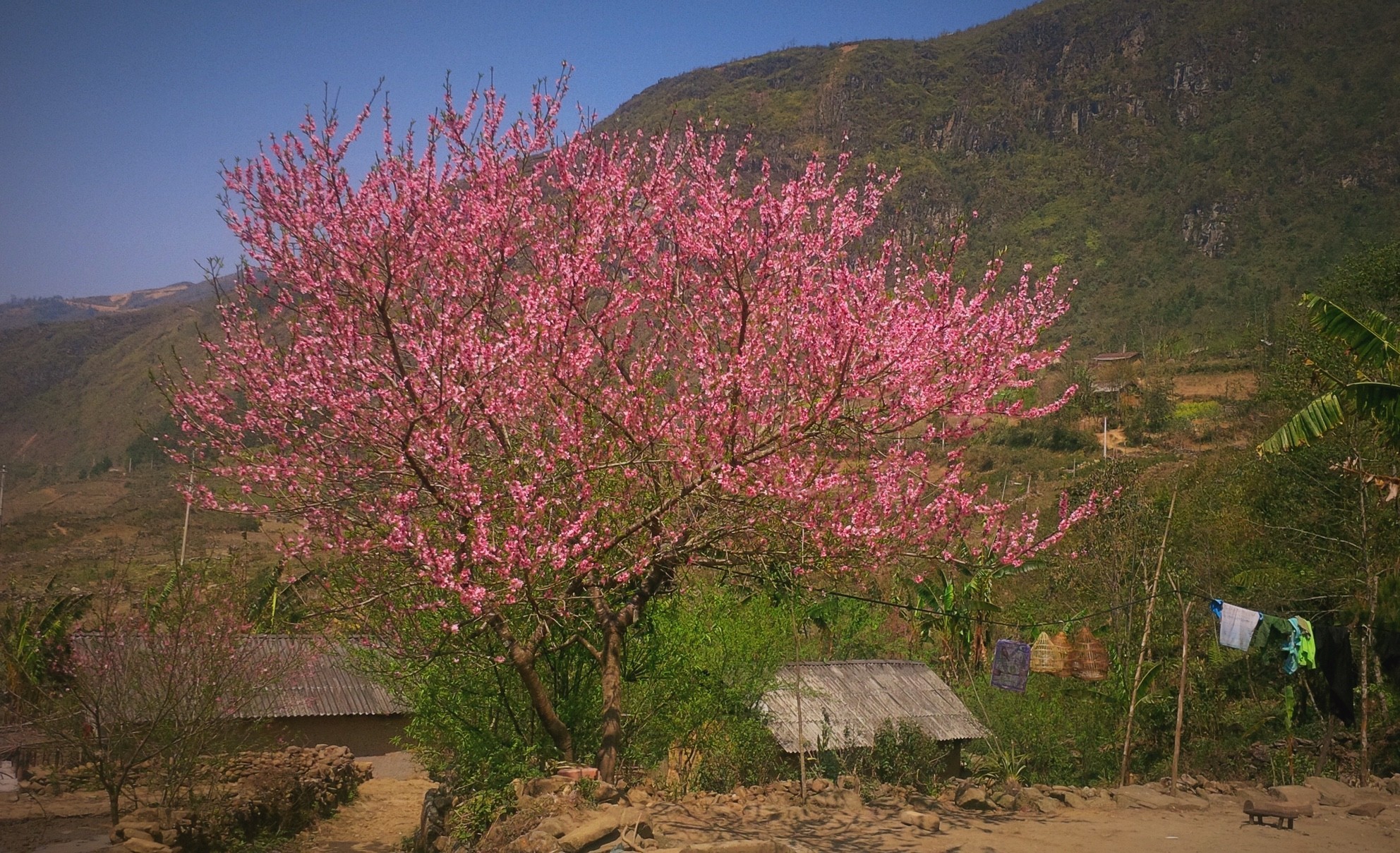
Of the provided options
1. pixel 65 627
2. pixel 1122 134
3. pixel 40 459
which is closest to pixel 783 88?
pixel 1122 134

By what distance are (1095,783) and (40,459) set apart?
3491 inches

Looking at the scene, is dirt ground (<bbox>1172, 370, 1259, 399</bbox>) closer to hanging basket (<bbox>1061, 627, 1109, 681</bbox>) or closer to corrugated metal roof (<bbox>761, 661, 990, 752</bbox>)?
hanging basket (<bbox>1061, 627, 1109, 681</bbox>)

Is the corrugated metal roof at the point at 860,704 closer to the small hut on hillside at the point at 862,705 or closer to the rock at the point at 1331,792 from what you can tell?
the small hut on hillside at the point at 862,705

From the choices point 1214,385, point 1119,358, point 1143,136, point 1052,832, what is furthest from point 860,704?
point 1143,136

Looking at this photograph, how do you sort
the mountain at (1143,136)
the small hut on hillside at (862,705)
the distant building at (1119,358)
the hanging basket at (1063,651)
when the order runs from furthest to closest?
the mountain at (1143,136)
the distant building at (1119,358)
the hanging basket at (1063,651)
the small hut on hillside at (862,705)

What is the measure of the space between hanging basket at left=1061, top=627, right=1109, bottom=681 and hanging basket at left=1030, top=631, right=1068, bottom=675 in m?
0.33

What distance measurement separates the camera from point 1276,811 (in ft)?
36.5

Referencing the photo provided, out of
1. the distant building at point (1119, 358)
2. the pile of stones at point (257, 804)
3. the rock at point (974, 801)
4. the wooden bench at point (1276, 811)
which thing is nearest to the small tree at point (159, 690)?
the pile of stones at point (257, 804)

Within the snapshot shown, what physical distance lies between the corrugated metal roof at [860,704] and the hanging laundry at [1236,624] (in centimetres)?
494

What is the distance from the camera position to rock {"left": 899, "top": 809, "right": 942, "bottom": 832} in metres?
10.1

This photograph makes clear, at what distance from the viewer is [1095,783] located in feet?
58.9

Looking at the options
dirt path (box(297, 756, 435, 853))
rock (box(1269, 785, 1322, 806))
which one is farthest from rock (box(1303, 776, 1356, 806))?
dirt path (box(297, 756, 435, 853))

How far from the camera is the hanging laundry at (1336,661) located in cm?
1700

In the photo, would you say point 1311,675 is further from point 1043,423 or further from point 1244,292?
point 1244,292
